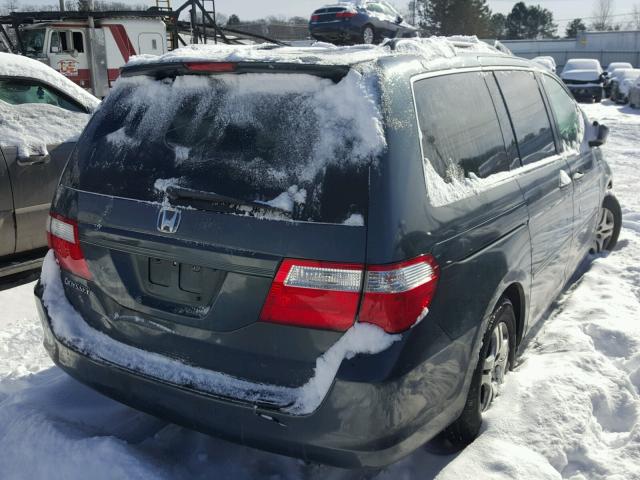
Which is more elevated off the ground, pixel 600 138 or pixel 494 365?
pixel 600 138

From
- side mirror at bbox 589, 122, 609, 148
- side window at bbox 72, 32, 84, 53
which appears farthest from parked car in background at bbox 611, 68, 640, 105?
side mirror at bbox 589, 122, 609, 148

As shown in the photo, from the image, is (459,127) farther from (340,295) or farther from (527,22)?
(527,22)

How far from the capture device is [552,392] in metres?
3.27

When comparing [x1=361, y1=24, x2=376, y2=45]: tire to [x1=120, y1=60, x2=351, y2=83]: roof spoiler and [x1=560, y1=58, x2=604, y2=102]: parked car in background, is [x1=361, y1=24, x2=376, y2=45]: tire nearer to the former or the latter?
[x1=560, y1=58, x2=604, y2=102]: parked car in background

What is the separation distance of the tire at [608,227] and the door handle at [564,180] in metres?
2.02

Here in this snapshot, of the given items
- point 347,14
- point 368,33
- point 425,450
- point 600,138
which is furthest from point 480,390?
point 368,33

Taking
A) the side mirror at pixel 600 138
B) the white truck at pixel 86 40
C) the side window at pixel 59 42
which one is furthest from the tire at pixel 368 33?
the side mirror at pixel 600 138

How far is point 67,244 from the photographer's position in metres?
2.71

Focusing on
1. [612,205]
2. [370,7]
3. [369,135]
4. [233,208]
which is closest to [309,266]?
[233,208]

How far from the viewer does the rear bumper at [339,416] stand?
211cm

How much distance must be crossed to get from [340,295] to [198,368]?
642 millimetres

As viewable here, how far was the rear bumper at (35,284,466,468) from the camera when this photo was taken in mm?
2107

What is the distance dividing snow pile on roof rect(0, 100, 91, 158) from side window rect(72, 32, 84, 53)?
14218 mm

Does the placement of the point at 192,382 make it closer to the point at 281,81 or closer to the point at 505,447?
the point at 281,81
